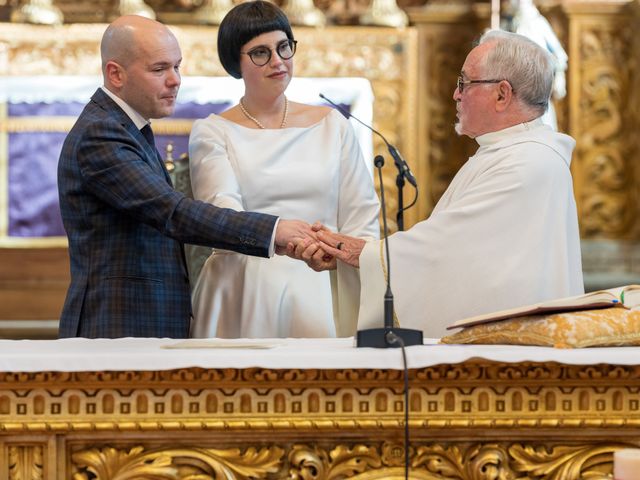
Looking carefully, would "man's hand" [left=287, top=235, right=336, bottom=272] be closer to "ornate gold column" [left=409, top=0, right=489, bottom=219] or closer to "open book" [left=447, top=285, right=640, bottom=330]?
"open book" [left=447, top=285, right=640, bottom=330]

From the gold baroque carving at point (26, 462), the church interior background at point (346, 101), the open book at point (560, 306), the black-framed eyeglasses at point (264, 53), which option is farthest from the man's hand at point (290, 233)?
the church interior background at point (346, 101)

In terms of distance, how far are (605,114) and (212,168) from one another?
3958mm

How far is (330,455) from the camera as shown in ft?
9.34

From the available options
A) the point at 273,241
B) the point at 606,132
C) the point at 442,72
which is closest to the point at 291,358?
the point at 273,241

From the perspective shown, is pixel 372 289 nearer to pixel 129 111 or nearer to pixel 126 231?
pixel 126 231

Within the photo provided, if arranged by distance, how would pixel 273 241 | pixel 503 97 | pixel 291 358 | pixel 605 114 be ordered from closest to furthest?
pixel 291 358 < pixel 273 241 < pixel 503 97 < pixel 605 114

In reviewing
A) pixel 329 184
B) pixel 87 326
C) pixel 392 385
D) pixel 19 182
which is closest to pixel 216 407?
pixel 392 385

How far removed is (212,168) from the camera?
13.9 feet

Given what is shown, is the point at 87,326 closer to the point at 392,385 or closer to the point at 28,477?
the point at 28,477

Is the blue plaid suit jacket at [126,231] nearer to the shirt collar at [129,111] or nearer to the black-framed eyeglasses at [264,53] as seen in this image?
the shirt collar at [129,111]

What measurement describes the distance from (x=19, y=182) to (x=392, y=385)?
5.14 m

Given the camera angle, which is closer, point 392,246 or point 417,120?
point 392,246

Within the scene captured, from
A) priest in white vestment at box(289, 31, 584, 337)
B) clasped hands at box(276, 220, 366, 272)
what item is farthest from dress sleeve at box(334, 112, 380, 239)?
priest in white vestment at box(289, 31, 584, 337)

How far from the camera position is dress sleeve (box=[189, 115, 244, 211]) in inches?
164
